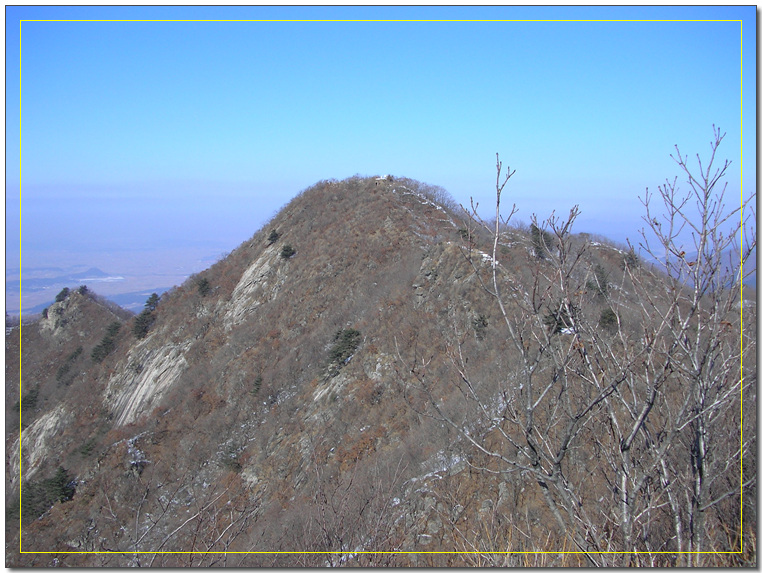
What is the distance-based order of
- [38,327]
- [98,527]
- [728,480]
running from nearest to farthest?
[728,480] → [98,527] → [38,327]

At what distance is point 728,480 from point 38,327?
182 feet

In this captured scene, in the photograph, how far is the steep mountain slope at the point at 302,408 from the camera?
7793 millimetres

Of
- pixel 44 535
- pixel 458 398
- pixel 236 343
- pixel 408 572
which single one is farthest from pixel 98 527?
pixel 408 572

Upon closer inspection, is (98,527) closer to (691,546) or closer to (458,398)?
(458,398)

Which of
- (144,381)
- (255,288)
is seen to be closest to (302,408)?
(255,288)

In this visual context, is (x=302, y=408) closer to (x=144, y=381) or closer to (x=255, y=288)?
(x=255, y=288)

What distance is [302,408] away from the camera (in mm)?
16750

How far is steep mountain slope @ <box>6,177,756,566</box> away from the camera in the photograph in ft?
25.6

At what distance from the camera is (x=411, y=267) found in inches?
863

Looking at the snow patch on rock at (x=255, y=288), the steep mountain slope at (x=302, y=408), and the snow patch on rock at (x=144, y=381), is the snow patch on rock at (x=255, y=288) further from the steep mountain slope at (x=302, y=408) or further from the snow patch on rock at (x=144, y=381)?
the snow patch on rock at (x=144, y=381)

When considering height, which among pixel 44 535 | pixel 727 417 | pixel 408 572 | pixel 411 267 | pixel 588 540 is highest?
pixel 411 267

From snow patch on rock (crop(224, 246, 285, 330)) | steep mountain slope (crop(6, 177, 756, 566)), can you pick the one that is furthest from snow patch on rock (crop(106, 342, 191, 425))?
snow patch on rock (crop(224, 246, 285, 330))

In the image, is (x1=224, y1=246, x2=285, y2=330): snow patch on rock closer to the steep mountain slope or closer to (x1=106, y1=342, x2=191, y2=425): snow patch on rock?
the steep mountain slope

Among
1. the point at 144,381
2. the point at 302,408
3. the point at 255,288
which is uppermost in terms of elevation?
the point at 255,288
